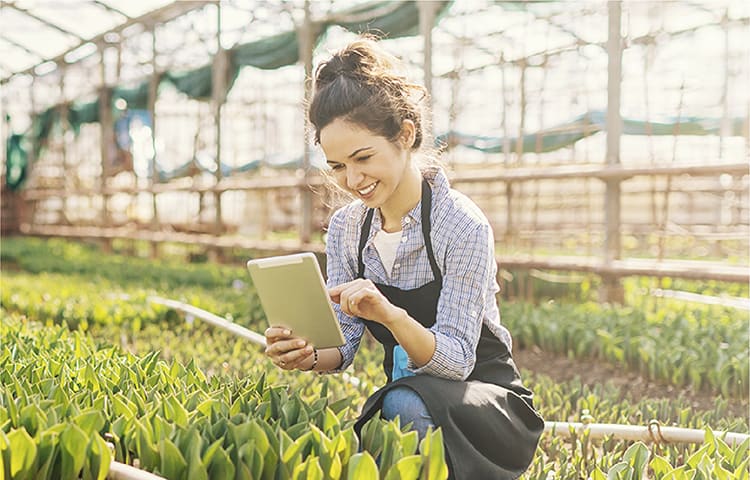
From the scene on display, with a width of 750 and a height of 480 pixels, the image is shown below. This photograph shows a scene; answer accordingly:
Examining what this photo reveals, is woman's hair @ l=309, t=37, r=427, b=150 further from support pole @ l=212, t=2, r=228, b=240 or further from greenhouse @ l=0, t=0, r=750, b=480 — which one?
support pole @ l=212, t=2, r=228, b=240

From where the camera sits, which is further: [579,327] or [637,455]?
[579,327]

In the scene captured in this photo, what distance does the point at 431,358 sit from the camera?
74.2 inches

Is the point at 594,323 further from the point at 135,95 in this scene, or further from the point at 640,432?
the point at 135,95

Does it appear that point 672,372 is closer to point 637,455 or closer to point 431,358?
point 637,455

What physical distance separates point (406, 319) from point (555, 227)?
10.3m

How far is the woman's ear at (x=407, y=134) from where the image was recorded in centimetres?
207

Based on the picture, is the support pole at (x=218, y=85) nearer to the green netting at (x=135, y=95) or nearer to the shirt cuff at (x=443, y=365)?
the green netting at (x=135, y=95)

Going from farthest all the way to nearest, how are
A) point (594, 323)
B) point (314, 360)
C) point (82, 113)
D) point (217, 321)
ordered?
point (82, 113) < point (217, 321) < point (594, 323) < point (314, 360)

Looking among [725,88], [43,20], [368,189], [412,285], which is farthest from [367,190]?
[43,20]

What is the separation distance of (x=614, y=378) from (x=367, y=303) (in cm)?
233

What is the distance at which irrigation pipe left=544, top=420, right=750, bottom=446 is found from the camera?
233 centimetres

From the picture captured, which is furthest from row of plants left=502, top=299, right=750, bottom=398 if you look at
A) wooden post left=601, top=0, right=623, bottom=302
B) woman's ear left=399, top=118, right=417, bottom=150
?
woman's ear left=399, top=118, right=417, bottom=150

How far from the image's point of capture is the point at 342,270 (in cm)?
231

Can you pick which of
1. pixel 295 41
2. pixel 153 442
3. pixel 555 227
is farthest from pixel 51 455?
pixel 555 227
